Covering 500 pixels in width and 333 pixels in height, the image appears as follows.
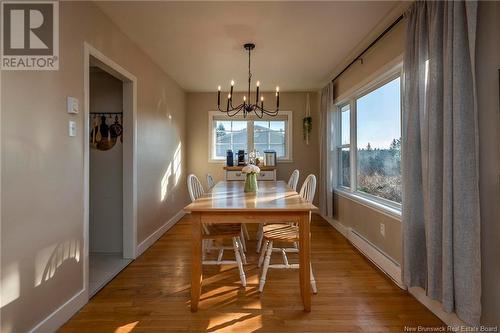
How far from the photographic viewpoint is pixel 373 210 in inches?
119

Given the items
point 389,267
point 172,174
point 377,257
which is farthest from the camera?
point 172,174

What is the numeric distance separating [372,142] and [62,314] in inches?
131

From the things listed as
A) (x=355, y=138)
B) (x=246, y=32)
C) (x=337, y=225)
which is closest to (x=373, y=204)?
(x=355, y=138)

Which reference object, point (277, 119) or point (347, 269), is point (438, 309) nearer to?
point (347, 269)

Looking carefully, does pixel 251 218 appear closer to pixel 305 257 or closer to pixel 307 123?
pixel 305 257

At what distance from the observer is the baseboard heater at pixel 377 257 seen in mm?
2453

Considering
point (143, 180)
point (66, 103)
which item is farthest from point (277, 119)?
point (66, 103)

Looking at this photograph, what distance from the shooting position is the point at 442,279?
1.71m

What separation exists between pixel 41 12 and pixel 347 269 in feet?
10.6

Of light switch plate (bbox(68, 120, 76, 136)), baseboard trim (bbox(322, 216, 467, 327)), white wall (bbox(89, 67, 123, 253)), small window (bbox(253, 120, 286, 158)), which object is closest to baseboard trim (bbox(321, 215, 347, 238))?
baseboard trim (bbox(322, 216, 467, 327))

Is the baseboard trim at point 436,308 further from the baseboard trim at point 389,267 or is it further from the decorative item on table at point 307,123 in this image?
the decorative item on table at point 307,123

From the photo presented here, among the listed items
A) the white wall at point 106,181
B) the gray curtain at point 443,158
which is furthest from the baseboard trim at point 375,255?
the white wall at point 106,181

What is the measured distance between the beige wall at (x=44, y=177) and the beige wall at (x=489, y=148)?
2.59m

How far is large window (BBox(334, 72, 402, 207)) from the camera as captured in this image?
278 centimetres
